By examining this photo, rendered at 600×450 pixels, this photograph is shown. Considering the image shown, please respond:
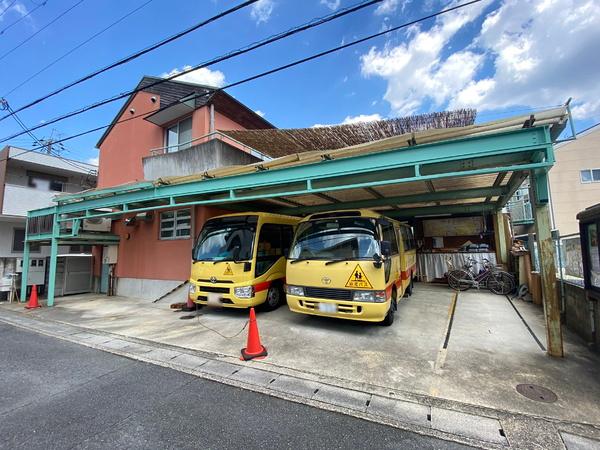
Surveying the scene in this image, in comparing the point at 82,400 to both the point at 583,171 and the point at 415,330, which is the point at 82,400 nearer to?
the point at 415,330

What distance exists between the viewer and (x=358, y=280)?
15.9 feet

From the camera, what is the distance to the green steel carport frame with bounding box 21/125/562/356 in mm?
4051

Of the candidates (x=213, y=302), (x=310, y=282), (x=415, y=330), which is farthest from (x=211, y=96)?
(x=415, y=330)

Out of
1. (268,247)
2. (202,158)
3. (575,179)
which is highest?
(575,179)

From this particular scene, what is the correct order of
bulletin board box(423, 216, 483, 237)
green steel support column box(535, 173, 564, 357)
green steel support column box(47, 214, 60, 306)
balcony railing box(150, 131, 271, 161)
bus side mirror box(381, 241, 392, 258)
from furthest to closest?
1. bulletin board box(423, 216, 483, 237)
2. balcony railing box(150, 131, 271, 161)
3. green steel support column box(47, 214, 60, 306)
4. bus side mirror box(381, 241, 392, 258)
5. green steel support column box(535, 173, 564, 357)

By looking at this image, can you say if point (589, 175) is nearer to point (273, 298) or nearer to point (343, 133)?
point (343, 133)

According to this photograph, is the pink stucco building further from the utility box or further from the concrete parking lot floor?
the concrete parking lot floor

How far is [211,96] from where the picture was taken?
33.5 feet

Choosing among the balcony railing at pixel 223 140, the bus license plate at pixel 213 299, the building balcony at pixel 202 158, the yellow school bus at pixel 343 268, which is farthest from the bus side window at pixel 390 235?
the balcony railing at pixel 223 140

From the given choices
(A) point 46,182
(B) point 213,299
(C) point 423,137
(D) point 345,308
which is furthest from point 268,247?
(A) point 46,182

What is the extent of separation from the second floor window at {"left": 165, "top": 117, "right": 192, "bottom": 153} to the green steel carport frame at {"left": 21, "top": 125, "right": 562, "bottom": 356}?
3400 millimetres

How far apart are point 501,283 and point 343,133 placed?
22.2ft

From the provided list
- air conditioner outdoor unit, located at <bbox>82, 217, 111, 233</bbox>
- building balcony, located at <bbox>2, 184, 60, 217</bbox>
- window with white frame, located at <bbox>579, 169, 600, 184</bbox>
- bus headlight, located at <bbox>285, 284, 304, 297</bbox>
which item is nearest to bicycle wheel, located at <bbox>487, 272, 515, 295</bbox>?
bus headlight, located at <bbox>285, 284, 304, 297</bbox>

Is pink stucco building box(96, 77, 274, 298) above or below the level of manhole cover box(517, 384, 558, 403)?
above
